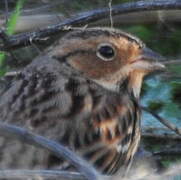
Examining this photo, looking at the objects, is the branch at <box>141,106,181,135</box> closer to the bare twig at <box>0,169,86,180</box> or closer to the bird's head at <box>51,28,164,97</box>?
the bird's head at <box>51,28,164,97</box>

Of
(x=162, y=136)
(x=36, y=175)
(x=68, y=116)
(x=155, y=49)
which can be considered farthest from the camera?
(x=155, y=49)

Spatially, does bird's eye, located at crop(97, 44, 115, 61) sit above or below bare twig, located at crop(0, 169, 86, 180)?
above

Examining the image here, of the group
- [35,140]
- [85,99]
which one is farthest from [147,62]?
[35,140]

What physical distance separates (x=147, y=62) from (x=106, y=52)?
0.62 ft

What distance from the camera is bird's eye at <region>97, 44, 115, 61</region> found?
10.9ft

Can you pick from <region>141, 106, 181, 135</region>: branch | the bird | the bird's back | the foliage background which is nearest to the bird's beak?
the bird

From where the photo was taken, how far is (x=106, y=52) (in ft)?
11.0

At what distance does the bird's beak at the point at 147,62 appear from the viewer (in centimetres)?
340

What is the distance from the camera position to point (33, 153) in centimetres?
284

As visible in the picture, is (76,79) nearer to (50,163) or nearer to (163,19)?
(50,163)

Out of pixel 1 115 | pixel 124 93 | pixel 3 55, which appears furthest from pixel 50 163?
pixel 3 55

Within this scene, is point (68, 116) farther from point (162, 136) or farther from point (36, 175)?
point (162, 136)

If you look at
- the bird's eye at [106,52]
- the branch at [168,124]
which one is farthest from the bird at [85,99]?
the branch at [168,124]

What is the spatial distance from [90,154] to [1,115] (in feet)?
1.11
